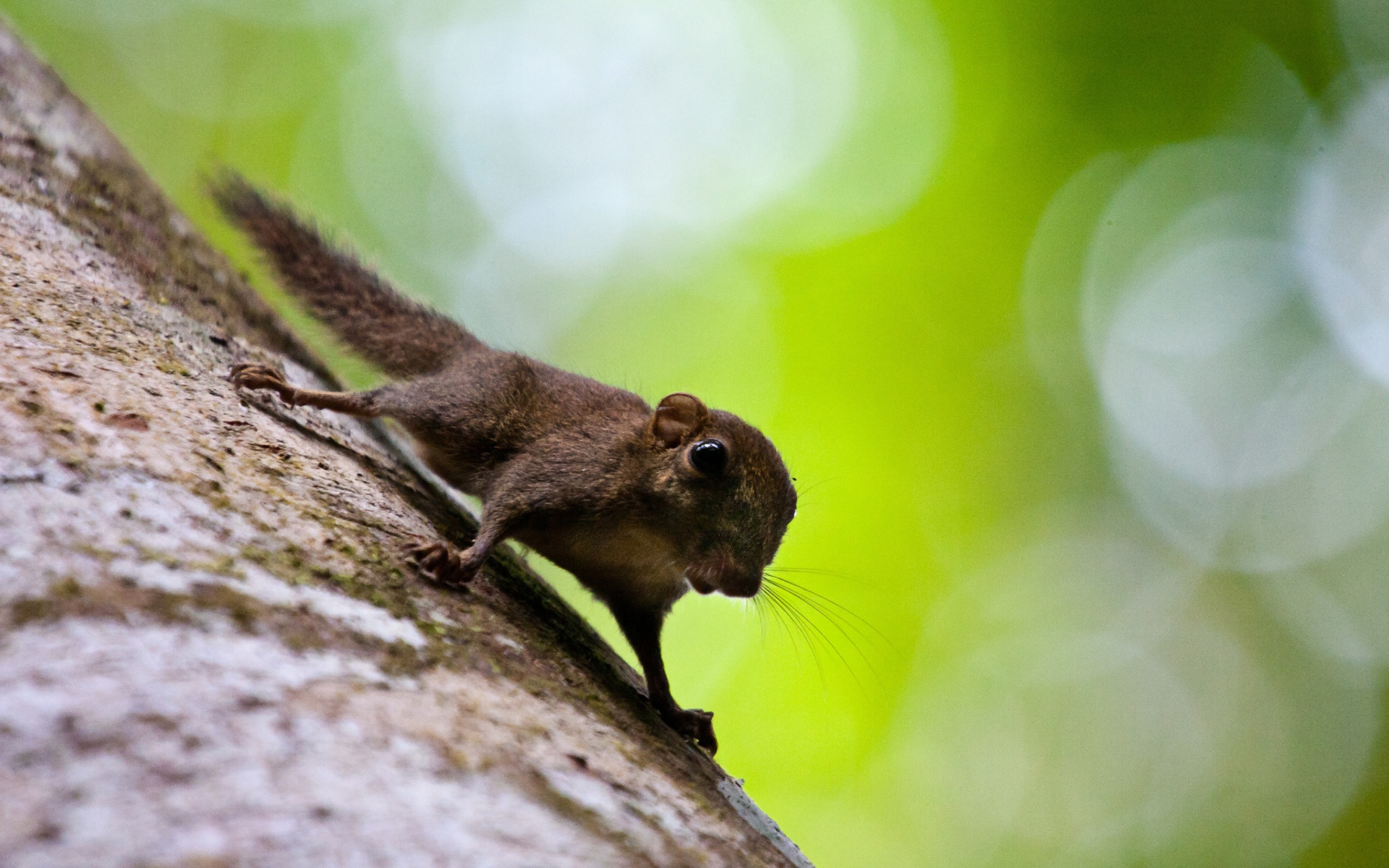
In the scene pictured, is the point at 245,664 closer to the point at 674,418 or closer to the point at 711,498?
the point at 711,498

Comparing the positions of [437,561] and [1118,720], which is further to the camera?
[1118,720]

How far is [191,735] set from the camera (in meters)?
1.24

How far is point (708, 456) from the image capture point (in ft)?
11.0

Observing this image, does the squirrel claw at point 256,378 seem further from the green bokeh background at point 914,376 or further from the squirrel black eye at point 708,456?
the green bokeh background at point 914,376

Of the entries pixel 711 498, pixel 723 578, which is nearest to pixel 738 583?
pixel 723 578

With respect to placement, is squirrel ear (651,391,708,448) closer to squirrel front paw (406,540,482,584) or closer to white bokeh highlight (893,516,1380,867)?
squirrel front paw (406,540,482,584)

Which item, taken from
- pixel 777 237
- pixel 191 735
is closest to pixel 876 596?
pixel 777 237

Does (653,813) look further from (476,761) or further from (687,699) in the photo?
(687,699)

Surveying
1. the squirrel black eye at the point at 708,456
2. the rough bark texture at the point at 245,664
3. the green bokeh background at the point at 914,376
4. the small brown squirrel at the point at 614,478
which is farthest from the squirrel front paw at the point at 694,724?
the green bokeh background at the point at 914,376

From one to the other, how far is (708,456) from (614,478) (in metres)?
0.33

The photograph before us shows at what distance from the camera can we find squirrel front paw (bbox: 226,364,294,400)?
2873 mm

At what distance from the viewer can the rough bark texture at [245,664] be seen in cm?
116

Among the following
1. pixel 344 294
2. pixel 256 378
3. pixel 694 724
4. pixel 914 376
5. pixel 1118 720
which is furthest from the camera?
pixel 1118 720

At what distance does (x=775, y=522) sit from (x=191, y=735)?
2.49m
